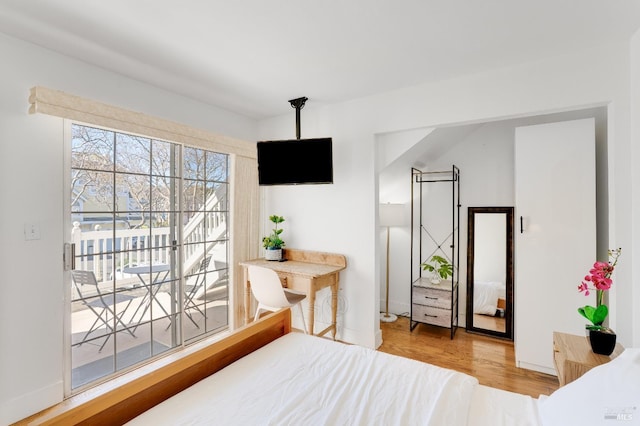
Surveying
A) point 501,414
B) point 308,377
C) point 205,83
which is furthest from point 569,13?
point 205,83

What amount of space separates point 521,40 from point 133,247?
3247 mm

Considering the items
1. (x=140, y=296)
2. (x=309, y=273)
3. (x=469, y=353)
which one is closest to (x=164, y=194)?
(x=140, y=296)

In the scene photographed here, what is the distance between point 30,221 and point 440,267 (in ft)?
11.8

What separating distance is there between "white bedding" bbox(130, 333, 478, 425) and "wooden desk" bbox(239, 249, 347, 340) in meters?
1.14

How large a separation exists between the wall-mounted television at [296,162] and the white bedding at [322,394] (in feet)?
5.57

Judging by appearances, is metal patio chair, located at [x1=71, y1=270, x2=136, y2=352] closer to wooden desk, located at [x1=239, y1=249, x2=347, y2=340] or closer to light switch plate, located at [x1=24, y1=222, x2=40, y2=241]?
light switch plate, located at [x1=24, y1=222, x2=40, y2=241]

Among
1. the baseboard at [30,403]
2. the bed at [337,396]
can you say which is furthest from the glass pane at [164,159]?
the bed at [337,396]

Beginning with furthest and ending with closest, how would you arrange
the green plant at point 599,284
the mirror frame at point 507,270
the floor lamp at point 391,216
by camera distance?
the floor lamp at point 391,216 < the mirror frame at point 507,270 < the green plant at point 599,284

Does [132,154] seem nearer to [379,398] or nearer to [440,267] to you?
[379,398]

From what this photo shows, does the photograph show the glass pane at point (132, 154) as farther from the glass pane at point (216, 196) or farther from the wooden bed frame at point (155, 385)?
the wooden bed frame at point (155, 385)

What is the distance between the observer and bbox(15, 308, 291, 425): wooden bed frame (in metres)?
1.04

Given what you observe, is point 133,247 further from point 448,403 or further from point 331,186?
point 448,403

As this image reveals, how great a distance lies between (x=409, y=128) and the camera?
109 inches

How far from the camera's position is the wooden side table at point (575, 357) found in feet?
5.36
